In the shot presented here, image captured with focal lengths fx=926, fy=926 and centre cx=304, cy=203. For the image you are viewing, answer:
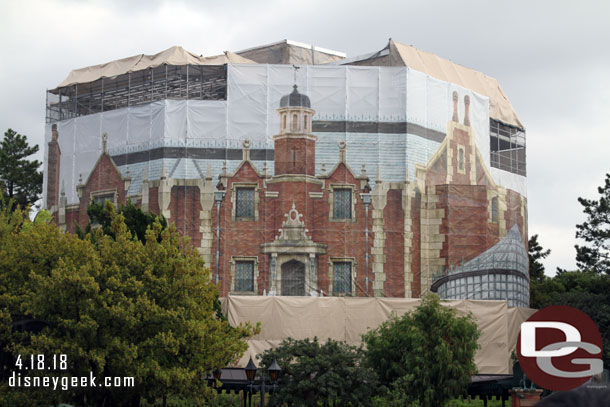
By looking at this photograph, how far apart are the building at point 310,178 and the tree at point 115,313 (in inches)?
501

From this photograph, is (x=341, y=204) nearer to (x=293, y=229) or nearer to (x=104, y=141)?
(x=293, y=229)

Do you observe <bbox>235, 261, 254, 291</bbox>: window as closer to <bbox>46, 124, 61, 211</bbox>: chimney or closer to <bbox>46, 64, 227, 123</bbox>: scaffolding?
<bbox>46, 64, 227, 123</bbox>: scaffolding

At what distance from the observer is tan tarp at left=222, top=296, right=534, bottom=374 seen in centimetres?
4088

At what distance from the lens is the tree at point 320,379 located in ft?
103

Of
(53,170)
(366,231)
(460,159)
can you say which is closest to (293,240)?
(366,231)

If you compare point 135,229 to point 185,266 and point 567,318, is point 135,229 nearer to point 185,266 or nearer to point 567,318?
point 185,266

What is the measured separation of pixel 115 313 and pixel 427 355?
11.9m

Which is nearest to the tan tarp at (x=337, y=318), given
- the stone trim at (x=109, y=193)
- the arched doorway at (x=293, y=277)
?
the arched doorway at (x=293, y=277)

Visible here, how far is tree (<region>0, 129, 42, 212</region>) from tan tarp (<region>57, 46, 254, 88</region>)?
12779mm

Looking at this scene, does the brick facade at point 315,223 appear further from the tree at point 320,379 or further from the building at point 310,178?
the tree at point 320,379

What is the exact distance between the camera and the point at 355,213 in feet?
145

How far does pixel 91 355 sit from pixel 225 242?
55.8 ft

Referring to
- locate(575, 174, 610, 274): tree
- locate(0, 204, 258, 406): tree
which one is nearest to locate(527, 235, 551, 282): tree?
locate(575, 174, 610, 274): tree

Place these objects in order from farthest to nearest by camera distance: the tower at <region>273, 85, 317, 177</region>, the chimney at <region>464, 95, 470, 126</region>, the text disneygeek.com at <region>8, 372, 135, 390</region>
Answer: the chimney at <region>464, 95, 470, 126</region>, the tower at <region>273, 85, 317, 177</region>, the text disneygeek.com at <region>8, 372, 135, 390</region>
